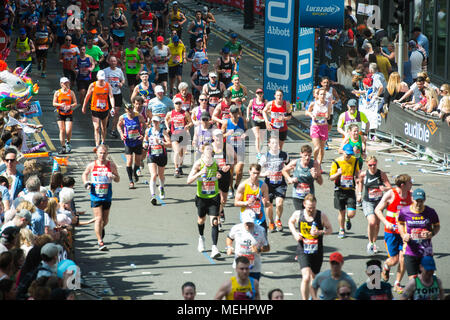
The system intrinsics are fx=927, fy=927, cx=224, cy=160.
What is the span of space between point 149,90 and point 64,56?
5.28 meters

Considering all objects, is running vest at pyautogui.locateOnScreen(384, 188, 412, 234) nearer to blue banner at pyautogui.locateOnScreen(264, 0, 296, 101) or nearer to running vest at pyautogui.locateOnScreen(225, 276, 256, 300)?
running vest at pyautogui.locateOnScreen(225, 276, 256, 300)

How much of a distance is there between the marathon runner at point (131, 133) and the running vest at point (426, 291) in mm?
9388

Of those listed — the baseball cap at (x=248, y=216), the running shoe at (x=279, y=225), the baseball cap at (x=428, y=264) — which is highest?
the baseball cap at (x=428, y=264)

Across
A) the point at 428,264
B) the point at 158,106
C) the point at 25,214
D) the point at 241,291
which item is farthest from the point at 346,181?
the point at 158,106

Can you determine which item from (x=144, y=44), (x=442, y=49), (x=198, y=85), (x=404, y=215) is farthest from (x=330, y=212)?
(x=442, y=49)

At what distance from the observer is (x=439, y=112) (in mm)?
21359

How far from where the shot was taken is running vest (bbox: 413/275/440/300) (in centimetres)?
1133

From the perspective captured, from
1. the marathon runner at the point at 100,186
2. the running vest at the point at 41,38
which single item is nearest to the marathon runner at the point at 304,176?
the marathon runner at the point at 100,186

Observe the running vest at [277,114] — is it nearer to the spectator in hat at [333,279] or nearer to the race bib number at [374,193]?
the race bib number at [374,193]

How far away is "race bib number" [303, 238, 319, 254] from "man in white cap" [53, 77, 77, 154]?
34.8 feet

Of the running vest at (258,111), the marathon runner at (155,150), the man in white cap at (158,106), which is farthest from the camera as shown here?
the running vest at (258,111)

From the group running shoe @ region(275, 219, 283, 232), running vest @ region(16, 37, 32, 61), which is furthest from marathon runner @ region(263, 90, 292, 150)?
running vest @ region(16, 37, 32, 61)

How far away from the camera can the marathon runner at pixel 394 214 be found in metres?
14.0

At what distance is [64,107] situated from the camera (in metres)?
22.4
